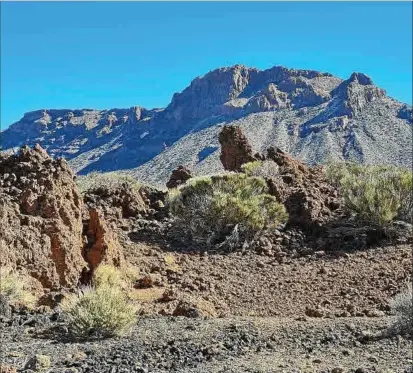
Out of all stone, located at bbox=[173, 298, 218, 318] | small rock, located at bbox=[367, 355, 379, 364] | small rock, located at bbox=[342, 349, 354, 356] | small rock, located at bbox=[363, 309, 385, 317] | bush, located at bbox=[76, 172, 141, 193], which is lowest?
small rock, located at bbox=[367, 355, 379, 364]

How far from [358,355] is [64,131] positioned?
11980cm

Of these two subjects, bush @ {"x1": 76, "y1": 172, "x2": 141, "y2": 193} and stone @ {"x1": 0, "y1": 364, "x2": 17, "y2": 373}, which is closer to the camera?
stone @ {"x1": 0, "y1": 364, "x2": 17, "y2": 373}

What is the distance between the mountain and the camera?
62.9m

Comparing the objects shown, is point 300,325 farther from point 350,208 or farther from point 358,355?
point 350,208

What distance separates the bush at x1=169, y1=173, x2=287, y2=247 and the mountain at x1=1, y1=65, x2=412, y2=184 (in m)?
24.4

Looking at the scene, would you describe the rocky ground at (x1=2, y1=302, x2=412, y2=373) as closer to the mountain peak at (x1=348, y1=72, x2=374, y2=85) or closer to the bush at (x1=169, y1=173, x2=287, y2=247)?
the bush at (x1=169, y1=173, x2=287, y2=247)

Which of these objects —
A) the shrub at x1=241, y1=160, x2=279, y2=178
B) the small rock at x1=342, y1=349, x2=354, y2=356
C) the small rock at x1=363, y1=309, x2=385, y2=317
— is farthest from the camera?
the shrub at x1=241, y1=160, x2=279, y2=178

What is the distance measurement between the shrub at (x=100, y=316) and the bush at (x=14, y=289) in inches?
45.3

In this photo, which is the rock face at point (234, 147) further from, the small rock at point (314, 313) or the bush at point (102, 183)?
the small rock at point (314, 313)

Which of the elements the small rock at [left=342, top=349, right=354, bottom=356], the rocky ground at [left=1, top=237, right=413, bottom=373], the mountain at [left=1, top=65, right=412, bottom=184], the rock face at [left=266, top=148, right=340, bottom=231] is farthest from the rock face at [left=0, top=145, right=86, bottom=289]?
the mountain at [left=1, top=65, right=412, bottom=184]

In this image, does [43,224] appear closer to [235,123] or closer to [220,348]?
[220,348]

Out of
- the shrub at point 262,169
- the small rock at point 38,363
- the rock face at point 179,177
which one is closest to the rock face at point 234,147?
the rock face at point 179,177

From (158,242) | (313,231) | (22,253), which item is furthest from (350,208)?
(22,253)

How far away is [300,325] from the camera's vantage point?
283 inches
